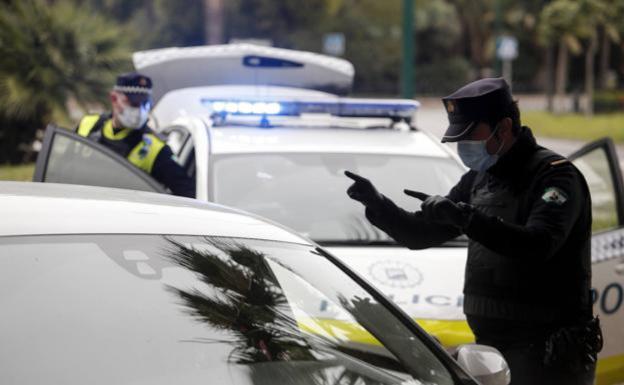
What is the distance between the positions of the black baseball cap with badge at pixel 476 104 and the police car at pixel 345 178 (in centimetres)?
136

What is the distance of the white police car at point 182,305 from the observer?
106 inches

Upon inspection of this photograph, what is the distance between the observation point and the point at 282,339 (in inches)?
119

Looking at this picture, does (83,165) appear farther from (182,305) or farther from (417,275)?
(182,305)

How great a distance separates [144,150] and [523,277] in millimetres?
3105

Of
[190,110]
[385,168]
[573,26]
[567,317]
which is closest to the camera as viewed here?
[567,317]

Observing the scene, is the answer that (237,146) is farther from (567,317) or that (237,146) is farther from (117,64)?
(117,64)

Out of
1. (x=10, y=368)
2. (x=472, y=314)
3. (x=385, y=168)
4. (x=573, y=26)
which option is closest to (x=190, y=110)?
(x=385, y=168)

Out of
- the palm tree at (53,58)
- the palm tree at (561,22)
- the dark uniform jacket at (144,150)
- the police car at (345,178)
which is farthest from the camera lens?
the palm tree at (561,22)

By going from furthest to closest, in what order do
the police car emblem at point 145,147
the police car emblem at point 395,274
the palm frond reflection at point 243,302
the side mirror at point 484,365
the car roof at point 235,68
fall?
the car roof at point 235,68
the police car emblem at point 145,147
the police car emblem at point 395,274
the side mirror at point 484,365
the palm frond reflection at point 243,302

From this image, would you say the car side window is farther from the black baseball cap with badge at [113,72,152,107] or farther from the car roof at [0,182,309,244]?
the car roof at [0,182,309,244]

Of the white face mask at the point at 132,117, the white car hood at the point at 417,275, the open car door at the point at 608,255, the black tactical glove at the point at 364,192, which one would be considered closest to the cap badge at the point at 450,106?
the black tactical glove at the point at 364,192

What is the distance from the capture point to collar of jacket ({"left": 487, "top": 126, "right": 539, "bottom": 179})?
3.95 m

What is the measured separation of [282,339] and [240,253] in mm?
289

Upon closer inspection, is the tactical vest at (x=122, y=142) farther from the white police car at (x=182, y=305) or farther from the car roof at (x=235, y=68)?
the car roof at (x=235, y=68)
